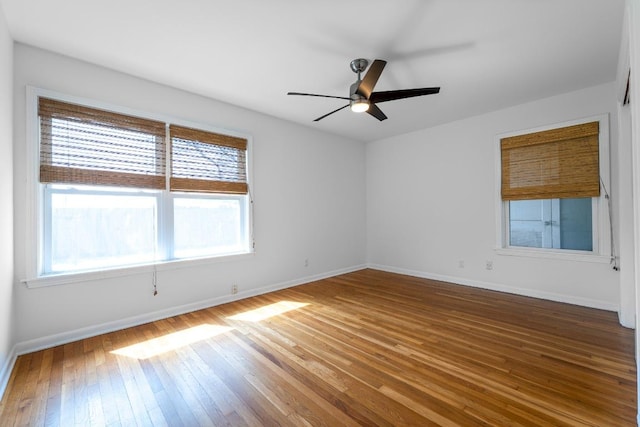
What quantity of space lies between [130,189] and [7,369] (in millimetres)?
1707

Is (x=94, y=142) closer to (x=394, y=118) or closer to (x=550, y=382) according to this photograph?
(x=394, y=118)

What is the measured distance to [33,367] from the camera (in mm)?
2137

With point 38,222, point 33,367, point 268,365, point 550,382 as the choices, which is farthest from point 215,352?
point 550,382

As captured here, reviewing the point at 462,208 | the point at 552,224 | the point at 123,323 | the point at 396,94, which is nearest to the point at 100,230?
the point at 123,323

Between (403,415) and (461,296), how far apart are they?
265 centimetres

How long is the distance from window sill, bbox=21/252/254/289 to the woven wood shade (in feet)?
13.5

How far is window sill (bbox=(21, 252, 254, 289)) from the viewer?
244 cm

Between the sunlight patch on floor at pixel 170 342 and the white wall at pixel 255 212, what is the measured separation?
539 millimetres

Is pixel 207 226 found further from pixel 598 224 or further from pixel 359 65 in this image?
pixel 598 224

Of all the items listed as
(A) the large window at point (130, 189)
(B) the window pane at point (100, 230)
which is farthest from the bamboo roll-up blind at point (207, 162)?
(B) the window pane at point (100, 230)

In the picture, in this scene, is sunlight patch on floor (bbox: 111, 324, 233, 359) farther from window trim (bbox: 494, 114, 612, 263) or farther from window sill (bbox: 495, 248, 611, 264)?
window trim (bbox: 494, 114, 612, 263)

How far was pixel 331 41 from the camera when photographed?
2.39 metres

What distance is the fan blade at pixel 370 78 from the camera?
238 cm

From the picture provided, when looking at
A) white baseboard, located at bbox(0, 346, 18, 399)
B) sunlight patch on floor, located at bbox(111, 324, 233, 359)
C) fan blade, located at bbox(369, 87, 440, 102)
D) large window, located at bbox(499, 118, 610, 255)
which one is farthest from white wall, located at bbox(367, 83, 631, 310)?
white baseboard, located at bbox(0, 346, 18, 399)
